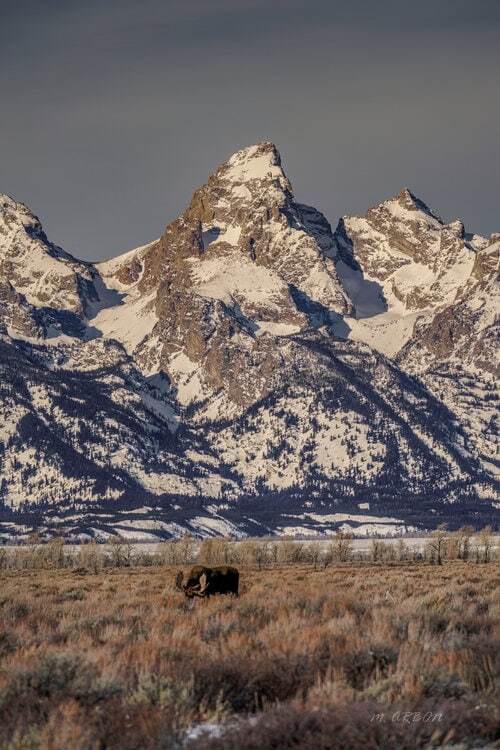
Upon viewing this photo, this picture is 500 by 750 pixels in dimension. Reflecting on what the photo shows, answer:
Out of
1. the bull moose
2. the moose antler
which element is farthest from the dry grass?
the bull moose

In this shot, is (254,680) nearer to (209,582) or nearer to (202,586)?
(202,586)

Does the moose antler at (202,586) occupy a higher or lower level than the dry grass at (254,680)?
higher

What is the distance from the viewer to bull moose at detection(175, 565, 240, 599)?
108 ft

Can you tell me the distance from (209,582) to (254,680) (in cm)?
1783

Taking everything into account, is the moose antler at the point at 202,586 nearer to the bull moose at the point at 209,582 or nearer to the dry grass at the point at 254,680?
the bull moose at the point at 209,582

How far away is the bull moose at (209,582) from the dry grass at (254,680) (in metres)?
7.38

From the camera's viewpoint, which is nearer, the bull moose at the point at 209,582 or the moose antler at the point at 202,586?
the moose antler at the point at 202,586

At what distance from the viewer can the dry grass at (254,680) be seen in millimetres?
12812

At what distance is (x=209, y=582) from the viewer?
33.4 m

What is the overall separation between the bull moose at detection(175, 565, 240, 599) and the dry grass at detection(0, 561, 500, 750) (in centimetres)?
738

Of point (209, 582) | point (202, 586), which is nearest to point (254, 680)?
point (202, 586)

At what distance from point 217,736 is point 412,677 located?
12.1 ft

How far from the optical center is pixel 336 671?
1608cm

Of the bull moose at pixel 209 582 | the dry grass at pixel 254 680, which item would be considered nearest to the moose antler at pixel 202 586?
the bull moose at pixel 209 582
